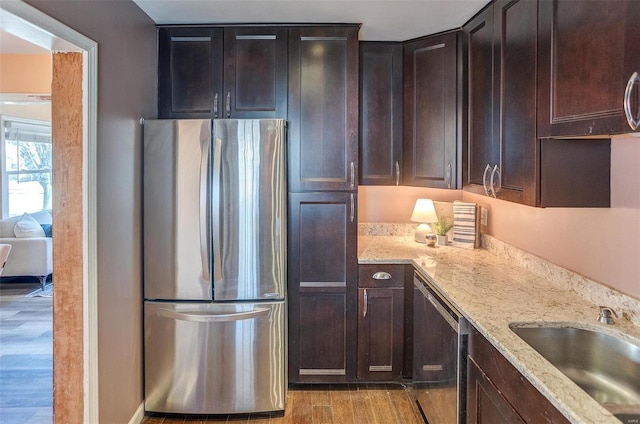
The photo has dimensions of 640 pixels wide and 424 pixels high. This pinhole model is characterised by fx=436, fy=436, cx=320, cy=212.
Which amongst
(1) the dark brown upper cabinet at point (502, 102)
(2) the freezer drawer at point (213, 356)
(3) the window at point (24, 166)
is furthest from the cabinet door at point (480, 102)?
(3) the window at point (24, 166)

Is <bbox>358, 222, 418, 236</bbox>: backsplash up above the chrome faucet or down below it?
above

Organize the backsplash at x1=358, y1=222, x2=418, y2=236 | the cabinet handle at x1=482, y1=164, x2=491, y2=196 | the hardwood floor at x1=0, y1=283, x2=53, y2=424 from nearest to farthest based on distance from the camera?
1. the cabinet handle at x1=482, y1=164, x2=491, y2=196
2. the hardwood floor at x1=0, y1=283, x2=53, y2=424
3. the backsplash at x1=358, y1=222, x2=418, y2=236

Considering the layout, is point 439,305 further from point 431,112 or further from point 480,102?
point 431,112

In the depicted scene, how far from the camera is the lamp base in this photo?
3.23 m

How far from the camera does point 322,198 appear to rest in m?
2.82

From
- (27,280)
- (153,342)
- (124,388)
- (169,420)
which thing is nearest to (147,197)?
(153,342)

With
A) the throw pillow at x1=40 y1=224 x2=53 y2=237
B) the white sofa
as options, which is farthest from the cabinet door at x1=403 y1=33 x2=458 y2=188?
the throw pillow at x1=40 y1=224 x2=53 y2=237

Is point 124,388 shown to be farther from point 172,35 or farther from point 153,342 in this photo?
point 172,35

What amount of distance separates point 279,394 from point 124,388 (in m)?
0.86

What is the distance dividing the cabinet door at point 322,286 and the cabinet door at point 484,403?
1.14 meters

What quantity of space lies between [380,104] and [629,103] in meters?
1.97

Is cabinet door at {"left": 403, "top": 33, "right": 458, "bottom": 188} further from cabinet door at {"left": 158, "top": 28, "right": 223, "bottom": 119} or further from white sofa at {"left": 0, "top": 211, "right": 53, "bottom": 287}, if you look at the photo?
white sofa at {"left": 0, "top": 211, "right": 53, "bottom": 287}

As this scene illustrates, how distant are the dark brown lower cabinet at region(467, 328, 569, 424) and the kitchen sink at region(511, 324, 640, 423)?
171 millimetres

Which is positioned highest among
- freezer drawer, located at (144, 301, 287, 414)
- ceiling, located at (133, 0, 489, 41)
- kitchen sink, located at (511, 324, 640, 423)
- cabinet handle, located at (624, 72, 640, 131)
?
ceiling, located at (133, 0, 489, 41)
